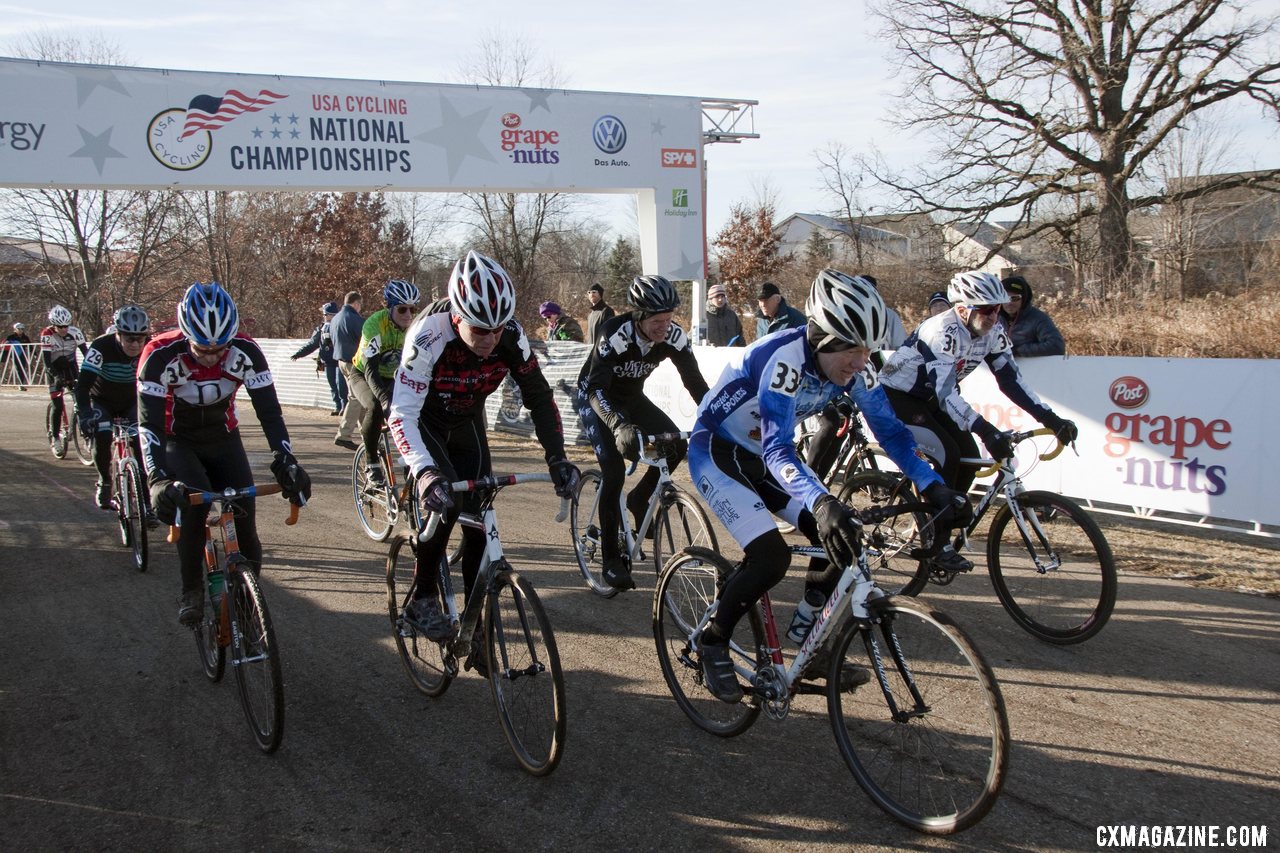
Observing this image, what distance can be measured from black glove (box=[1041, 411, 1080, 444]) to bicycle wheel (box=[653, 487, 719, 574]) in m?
2.17

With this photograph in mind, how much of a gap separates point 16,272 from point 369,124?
110 ft

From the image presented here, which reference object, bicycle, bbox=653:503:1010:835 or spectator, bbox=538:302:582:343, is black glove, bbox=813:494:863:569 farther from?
spectator, bbox=538:302:582:343

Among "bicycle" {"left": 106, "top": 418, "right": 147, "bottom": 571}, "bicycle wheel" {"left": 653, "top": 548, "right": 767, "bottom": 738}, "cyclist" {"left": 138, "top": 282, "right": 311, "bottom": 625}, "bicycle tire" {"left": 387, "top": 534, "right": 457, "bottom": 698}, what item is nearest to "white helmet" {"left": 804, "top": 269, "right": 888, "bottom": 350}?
"bicycle wheel" {"left": 653, "top": 548, "right": 767, "bottom": 738}

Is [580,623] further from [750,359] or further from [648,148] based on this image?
[648,148]

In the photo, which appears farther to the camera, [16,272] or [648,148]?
[16,272]

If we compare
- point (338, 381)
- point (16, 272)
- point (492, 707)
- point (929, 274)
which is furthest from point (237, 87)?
point (16, 272)

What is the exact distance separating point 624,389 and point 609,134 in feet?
42.6

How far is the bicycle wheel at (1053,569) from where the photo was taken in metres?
5.03

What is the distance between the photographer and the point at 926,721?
3.66m

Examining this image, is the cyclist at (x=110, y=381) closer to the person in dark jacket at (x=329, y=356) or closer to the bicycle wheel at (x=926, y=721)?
the bicycle wheel at (x=926, y=721)

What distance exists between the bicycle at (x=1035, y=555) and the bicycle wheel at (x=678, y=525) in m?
1.07

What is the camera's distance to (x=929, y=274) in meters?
24.0

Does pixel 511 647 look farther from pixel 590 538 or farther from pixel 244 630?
pixel 590 538

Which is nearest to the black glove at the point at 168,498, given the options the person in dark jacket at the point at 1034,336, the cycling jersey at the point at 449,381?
the cycling jersey at the point at 449,381
